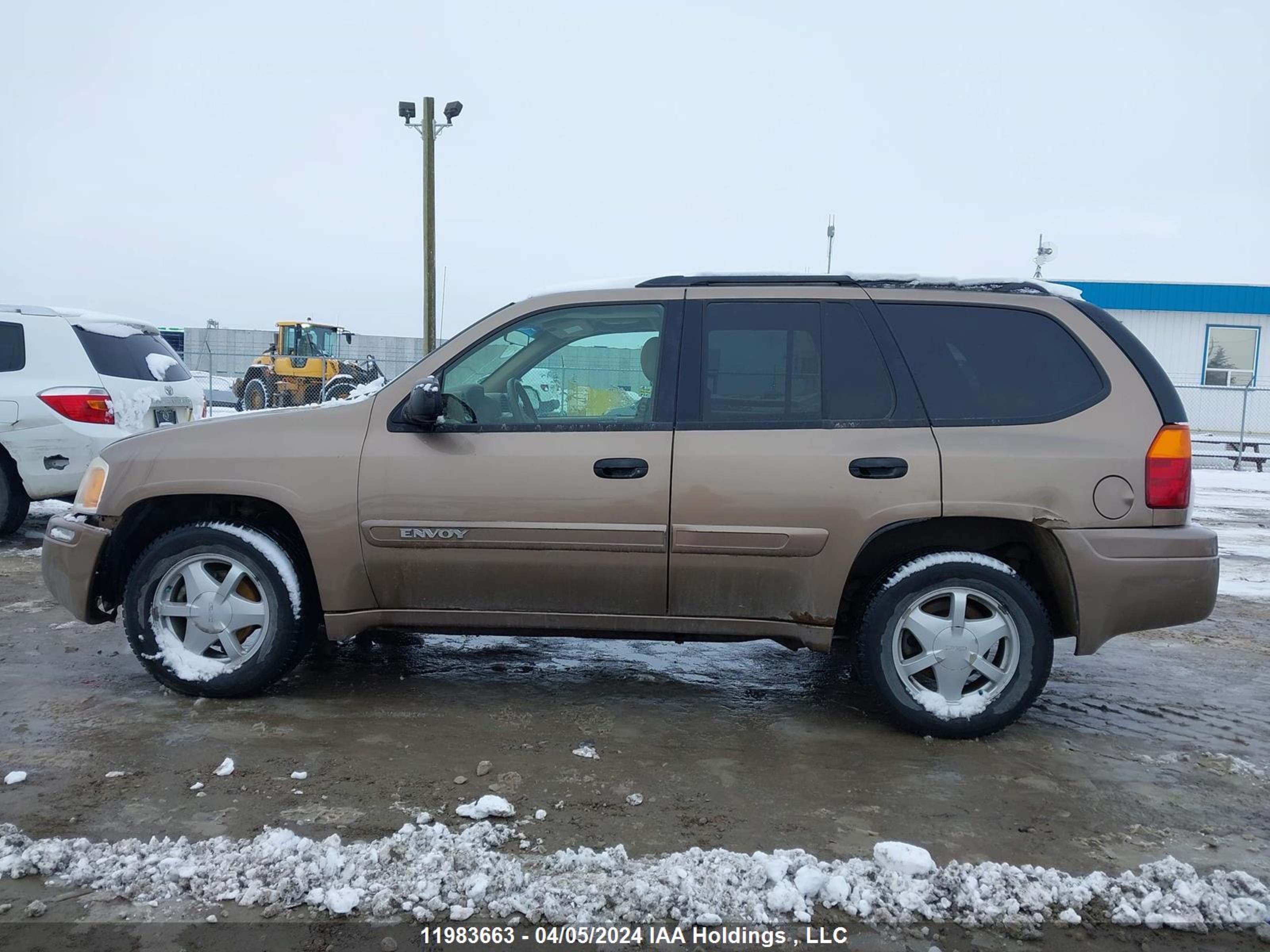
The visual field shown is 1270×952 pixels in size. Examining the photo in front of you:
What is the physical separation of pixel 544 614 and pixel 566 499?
0.51m

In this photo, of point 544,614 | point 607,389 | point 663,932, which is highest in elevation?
point 607,389

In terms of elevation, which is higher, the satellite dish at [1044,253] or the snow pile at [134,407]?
the satellite dish at [1044,253]

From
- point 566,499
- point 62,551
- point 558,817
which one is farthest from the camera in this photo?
point 62,551

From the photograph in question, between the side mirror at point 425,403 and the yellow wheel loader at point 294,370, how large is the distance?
Answer: 19276mm

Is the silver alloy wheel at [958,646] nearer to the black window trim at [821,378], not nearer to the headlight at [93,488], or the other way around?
the black window trim at [821,378]

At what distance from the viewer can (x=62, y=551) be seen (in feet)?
13.8

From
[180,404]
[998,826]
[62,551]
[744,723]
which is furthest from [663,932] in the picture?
[180,404]

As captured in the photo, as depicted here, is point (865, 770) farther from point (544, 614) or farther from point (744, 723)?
point (544, 614)

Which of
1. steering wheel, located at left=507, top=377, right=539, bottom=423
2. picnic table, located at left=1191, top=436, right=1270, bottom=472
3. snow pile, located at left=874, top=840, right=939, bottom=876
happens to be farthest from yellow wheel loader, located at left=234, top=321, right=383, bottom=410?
snow pile, located at left=874, top=840, right=939, bottom=876

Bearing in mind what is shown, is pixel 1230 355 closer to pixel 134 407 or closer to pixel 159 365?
pixel 159 365

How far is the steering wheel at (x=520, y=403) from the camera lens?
13.1ft

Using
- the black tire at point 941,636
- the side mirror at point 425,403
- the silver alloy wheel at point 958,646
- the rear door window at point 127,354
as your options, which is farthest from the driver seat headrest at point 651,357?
the rear door window at point 127,354

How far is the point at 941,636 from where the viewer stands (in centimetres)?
380

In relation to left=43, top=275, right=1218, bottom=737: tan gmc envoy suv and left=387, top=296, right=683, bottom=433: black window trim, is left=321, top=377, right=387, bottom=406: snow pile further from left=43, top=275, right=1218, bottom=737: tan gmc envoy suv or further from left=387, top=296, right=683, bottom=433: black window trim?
left=387, top=296, right=683, bottom=433: black window trim
